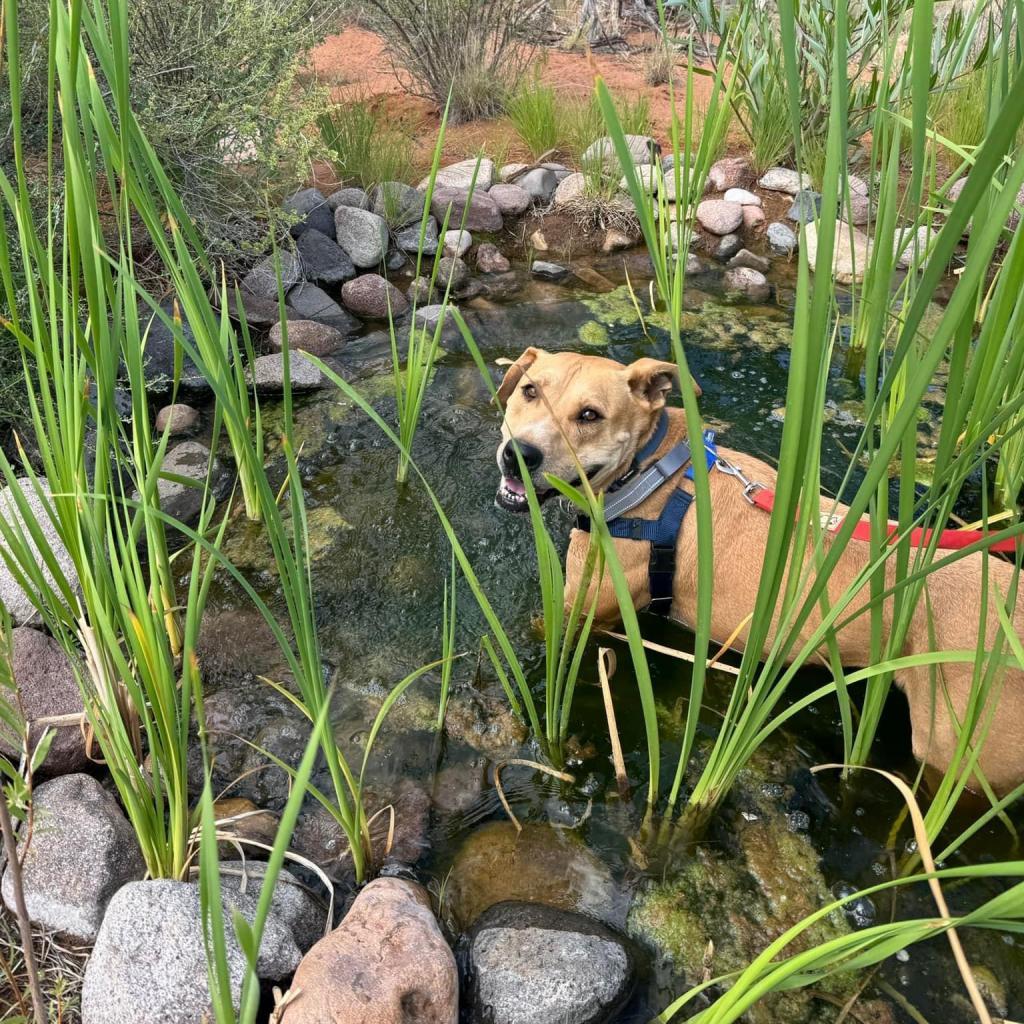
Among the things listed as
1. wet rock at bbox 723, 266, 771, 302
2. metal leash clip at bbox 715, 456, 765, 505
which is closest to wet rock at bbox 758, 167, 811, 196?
wet rock at bbox 723, 266, 771, 302

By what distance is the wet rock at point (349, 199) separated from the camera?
661 centimetres

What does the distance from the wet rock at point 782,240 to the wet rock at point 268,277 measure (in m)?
4.17

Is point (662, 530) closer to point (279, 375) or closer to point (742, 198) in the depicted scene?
point (279, 375)

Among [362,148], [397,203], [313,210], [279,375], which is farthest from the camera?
[362,148]

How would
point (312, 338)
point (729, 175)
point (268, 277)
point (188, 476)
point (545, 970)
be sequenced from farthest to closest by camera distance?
1. point (729, 175)
2. point (268, 277)
3. point (312, 338)
4. point (188, 476)
5. point (545, 970)

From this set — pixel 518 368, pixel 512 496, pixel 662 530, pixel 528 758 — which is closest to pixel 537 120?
pixel 518 368

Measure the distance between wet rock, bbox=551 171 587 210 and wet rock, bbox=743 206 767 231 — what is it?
151cm

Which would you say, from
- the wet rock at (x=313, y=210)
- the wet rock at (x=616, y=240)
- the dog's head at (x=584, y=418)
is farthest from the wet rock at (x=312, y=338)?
the wet rock at (x=616, y=240)

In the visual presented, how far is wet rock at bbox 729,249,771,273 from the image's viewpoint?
674 cm

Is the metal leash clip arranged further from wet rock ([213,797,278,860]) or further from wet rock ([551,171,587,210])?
wet rock ([551,171,587,210])

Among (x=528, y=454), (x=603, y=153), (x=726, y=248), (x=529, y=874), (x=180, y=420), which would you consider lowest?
(x=529, y=874)

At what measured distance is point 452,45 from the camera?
9.02 meters

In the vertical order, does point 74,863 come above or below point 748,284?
below

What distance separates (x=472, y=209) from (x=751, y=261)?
2469mm
